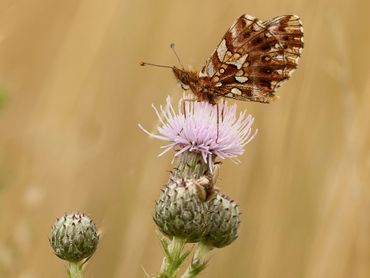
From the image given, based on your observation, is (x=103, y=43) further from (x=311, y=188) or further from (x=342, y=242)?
(x=342, y=242)

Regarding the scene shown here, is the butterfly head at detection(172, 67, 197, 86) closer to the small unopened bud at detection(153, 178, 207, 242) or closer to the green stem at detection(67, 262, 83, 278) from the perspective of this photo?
the small unopened bud at detection(153, 178, 207, 242)

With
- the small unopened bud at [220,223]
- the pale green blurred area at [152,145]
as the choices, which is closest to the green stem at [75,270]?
the small unopened bud at [220,223]

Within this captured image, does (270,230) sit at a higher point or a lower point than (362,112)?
lower

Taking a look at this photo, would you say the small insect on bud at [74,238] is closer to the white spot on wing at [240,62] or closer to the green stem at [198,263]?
the green stem at [198,263]

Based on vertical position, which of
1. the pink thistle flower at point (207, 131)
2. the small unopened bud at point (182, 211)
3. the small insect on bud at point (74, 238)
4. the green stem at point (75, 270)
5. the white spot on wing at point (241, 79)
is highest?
the white spot on wing at point (241, 79)

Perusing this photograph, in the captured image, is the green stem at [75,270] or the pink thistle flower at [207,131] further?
the pink thistle flower at [207,131]

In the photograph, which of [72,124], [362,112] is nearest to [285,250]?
[362,112]

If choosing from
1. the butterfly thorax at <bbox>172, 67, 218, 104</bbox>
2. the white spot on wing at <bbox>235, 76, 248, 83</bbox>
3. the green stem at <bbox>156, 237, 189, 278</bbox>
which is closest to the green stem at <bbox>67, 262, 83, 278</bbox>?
the green stem at <bbox>156, 237, 189, 278</bbox>
